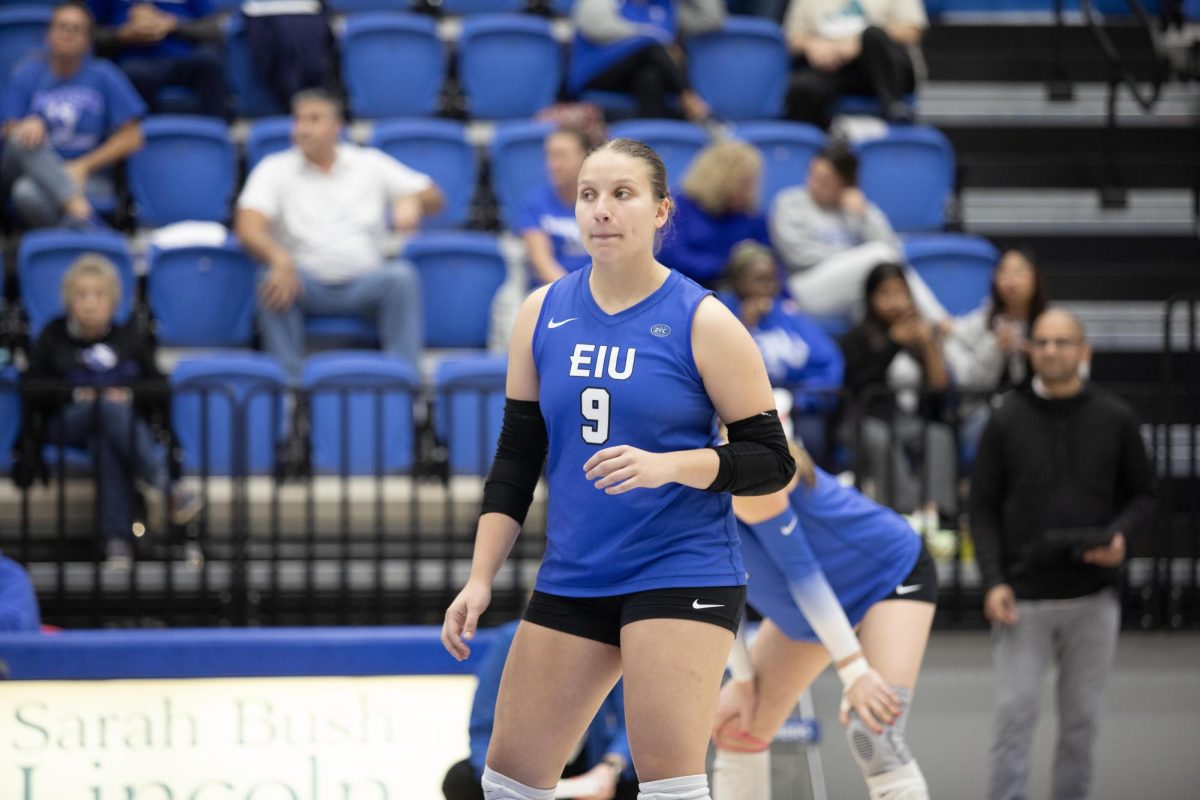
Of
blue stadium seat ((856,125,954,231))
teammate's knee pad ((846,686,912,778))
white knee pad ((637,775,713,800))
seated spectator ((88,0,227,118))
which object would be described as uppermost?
seated spectator ((88,0,227,118))

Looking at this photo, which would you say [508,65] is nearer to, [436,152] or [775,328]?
[436,152]

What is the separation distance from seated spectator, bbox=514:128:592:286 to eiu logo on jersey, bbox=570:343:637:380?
4495 mm

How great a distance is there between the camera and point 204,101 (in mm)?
9250

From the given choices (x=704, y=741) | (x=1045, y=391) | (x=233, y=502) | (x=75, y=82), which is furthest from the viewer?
(x=75, y=82)

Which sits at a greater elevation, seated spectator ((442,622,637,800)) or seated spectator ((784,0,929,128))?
seated spectator ((784,0,929,128))

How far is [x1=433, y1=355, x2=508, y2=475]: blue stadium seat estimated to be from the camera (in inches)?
263

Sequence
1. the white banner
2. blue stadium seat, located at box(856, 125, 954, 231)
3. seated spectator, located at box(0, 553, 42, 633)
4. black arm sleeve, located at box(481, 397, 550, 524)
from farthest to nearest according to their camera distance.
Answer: blue stadium seat, located at box(856, 125, 954, 231)
seated spectator, located at box(0, 553, 42, 633)
the white banner
black arm sleeve, located at box(481, 397, 550, 524)

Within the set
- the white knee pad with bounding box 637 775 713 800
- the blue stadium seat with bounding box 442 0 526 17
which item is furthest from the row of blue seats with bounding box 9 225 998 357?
the white knee pad with bounding box 637 775 713 800

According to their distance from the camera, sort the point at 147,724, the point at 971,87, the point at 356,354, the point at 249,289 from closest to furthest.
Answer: the point at 147,724 → the point at 356,354 → the point at 249,289 → the point at 971,87

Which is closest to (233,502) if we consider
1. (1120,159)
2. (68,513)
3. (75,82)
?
(68,513)

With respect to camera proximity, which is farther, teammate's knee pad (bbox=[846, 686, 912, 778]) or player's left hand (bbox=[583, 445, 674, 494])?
teammate's knee pad (bbox=[846, 686, 912, 778])

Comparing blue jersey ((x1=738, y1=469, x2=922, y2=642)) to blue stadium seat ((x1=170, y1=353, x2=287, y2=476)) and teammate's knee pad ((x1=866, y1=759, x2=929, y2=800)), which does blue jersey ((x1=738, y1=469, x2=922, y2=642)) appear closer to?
teammate's knee pad ((x1=866, y1=759, x2=929, y2=800))

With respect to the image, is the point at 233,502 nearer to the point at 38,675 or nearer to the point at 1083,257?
the point at 38,675

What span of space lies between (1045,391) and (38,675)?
358 centimetres
